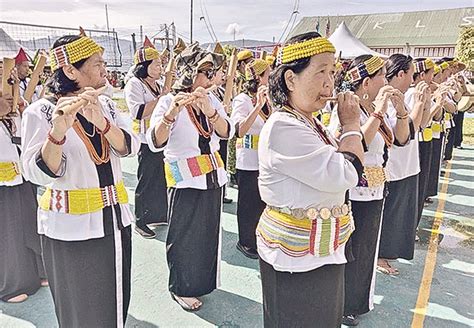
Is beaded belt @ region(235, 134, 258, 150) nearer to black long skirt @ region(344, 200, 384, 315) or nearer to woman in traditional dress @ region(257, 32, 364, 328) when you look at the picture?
black long skirt @ region(344, 200, 384, 315)

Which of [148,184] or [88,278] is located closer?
[88,278]

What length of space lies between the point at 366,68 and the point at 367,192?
2.65 ft

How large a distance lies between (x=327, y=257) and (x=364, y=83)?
133 cm

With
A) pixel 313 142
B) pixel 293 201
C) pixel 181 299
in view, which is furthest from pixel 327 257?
pixel 181 299

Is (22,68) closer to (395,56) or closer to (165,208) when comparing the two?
(165,208)

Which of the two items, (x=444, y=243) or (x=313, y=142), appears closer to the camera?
(x=313, y=142)

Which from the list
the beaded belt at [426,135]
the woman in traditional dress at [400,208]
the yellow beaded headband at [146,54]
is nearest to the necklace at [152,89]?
the yellow beaded headband at [146,54]

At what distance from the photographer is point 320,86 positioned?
177 cm

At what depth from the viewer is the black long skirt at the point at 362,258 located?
2.70 meters

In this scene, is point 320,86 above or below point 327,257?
above

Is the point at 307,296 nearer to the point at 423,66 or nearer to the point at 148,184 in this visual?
the point at 148,184

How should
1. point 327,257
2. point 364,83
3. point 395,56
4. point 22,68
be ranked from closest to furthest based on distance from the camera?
point 327,257, point 364,83, point 395,56, point 22,68

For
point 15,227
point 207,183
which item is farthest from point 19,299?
point 207,183

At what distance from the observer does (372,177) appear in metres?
2.69
